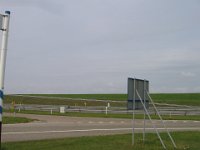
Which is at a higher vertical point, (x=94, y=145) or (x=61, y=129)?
(x=61, y=129)

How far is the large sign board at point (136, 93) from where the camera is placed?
15188 mm

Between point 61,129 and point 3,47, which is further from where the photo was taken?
point 61,129

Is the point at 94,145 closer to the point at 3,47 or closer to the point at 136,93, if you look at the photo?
the point at 136,93

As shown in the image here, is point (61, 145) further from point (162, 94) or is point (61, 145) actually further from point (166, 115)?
point (162, 94)

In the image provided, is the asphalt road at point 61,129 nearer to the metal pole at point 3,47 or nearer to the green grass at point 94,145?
the green grass at point 94,145

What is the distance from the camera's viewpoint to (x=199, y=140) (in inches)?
735

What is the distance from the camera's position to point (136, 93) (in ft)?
50.4

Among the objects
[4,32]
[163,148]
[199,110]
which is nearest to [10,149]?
[4,32]

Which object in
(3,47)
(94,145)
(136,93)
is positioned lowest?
(94,145)

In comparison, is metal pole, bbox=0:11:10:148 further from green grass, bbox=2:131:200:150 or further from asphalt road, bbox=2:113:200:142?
asphalt road, bbox=2:113:200:142

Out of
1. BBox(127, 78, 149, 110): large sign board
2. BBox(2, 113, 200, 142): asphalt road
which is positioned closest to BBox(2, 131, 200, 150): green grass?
BBox(127, 78, 149, 110): large sign board

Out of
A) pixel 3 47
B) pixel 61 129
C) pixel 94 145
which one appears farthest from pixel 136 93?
pixel 61 129

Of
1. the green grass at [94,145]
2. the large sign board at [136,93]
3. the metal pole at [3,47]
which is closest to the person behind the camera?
the metal pole at [3,47]

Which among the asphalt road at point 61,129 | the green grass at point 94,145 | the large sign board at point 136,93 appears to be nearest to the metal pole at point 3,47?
the green grass at point 94,145
